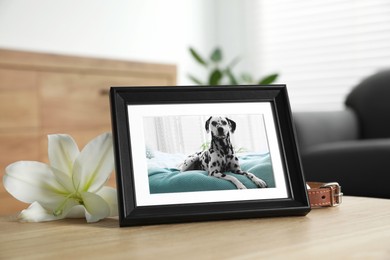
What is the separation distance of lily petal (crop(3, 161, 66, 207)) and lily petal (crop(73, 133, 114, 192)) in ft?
0.12

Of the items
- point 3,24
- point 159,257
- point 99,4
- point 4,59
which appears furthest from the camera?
point 99,4

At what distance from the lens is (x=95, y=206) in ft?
3.17

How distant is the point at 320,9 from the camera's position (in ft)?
12.7

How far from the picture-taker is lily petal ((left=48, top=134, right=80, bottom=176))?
100 centimetres

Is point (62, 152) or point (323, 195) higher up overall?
point (62, 152)

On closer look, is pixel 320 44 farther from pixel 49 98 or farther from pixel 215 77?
pixel 49 98

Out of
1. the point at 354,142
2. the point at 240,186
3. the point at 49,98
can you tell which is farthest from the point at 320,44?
the point at 240,186

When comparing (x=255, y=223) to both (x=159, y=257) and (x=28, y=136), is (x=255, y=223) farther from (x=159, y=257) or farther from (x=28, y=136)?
(x=28, y=136)

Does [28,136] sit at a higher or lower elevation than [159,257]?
higher

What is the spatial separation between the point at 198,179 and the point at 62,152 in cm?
22

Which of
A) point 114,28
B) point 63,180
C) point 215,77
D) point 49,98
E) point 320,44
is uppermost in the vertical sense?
point 114,28

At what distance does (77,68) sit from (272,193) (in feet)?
6.25

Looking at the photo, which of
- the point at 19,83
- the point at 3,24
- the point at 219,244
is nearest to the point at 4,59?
the point at 19,83

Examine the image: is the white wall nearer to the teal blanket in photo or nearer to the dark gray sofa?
the dark gray sofa
